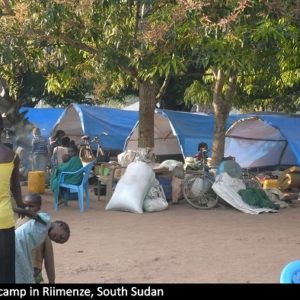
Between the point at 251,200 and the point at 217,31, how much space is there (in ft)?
10.9

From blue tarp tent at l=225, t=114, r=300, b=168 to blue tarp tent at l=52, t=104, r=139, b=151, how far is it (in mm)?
3202

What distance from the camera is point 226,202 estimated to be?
1077cm

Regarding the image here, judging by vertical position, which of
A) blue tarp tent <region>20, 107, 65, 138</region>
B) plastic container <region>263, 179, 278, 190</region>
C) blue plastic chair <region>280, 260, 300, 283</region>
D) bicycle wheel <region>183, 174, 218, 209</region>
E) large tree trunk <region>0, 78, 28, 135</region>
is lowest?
blue tarp tent <region>20, 107, 65, 138</region>

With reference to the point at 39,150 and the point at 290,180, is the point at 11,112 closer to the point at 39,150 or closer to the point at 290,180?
the point at 39,150

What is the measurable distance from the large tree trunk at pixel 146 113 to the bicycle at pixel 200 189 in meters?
1.03

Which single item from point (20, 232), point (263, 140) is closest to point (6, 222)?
point (20, 232)

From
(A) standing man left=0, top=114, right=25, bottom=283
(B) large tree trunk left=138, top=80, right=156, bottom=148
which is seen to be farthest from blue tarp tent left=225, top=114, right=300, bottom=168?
(A) standing man left=0, top=114, right=25, bottom=283

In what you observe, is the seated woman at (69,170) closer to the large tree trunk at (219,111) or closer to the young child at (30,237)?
the large tree trunk at (219,111)

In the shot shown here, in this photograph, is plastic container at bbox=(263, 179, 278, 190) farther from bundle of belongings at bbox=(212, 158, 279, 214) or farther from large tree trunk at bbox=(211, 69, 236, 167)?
bundle of belongings at bbox=(212, 158, 279, 214)

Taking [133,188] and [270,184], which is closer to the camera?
[133,188]

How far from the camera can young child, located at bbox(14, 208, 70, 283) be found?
4414 mm

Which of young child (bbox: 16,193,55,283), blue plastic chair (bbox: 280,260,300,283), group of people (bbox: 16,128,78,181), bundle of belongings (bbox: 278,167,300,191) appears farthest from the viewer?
group of people (bbox: 16,128,78,181)

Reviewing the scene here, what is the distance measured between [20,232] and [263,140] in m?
12.7

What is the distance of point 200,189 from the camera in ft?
36.1
